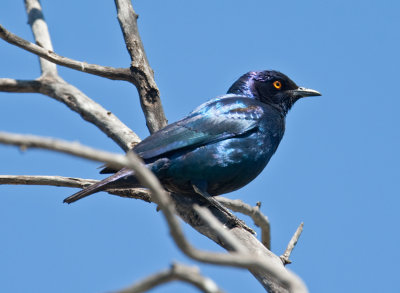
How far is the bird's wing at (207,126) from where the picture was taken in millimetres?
6418

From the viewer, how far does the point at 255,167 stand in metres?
6.74

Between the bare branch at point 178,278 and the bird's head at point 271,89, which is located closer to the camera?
the bare branch at point 178,278

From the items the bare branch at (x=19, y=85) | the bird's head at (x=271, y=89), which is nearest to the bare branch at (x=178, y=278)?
the bare branch at (x=19, y=85)

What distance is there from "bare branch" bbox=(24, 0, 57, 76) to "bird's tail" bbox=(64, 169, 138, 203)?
183 cm

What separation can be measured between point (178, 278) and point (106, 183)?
3.35 meters

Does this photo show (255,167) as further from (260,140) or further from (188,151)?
(188,151)

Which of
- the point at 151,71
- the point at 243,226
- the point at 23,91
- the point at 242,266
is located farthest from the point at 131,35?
the point at 242,266

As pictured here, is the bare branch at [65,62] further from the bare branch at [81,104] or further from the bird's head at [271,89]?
the bird's head at [271,89]

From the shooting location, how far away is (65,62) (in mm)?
7203

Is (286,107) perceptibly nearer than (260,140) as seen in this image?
No

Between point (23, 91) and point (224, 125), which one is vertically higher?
point (23, 91)

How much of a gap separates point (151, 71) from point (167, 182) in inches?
62.5

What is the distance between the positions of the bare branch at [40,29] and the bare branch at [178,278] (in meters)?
4.93

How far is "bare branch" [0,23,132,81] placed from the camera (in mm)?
7047
